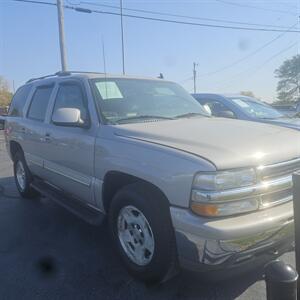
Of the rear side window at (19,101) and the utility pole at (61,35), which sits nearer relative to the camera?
the rear side window at (19,101)

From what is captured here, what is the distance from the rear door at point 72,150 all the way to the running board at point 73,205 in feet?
0.27

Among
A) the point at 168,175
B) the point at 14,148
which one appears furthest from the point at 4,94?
the point at 168,175

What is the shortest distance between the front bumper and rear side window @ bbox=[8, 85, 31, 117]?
4.20 metres

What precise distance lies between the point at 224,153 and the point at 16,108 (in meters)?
4.74

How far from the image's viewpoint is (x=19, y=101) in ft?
21.2

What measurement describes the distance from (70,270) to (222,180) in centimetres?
181

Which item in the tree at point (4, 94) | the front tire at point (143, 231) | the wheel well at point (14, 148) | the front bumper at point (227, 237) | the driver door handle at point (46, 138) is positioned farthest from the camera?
the tree at point (4, 94)

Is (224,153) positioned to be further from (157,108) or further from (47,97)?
(47,97)

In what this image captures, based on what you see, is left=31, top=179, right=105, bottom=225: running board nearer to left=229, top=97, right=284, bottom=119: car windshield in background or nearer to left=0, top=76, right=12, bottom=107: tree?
left=229, top=97, right=284, bottom=119: car windshield in background

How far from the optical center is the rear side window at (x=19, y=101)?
20.3ft

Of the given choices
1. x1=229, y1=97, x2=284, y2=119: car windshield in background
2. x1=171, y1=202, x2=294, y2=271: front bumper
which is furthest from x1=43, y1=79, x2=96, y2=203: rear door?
x1=229, y1=97, x2=284, y2=119: car windshield in background

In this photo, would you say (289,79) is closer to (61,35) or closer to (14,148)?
(61,35)

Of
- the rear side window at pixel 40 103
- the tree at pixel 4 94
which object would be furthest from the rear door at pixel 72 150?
the tree at pixel 4 94

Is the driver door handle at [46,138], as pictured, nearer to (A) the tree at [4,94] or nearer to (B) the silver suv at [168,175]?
(B) the silver suv at [168,175]
